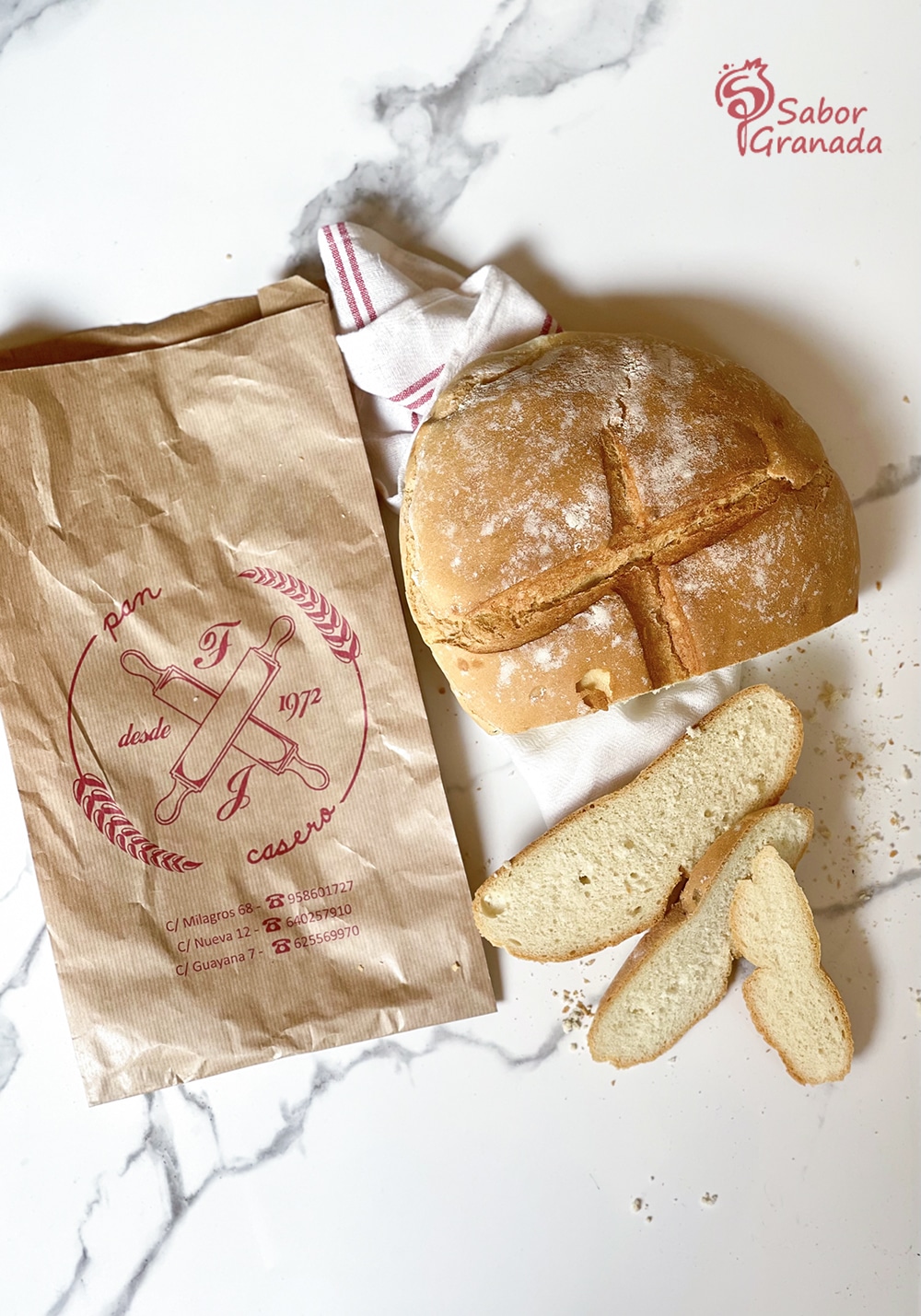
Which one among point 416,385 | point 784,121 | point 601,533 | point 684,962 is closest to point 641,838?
point 684,962

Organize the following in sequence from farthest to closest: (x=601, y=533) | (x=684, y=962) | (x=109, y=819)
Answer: (x=684, y=962), (x=109, y=819), (x=601, y=533)

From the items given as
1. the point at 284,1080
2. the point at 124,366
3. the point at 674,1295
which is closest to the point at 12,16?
the point at 124,366

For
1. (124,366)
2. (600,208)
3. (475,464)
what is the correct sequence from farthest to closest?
(600,208)
(124,366)
(475,464)

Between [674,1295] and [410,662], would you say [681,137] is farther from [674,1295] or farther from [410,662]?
[674,1295]

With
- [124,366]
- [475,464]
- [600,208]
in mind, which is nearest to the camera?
[475,464]

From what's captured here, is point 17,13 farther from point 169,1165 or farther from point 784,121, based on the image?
point 169,1165

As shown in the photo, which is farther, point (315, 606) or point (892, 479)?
point (892, 479)
